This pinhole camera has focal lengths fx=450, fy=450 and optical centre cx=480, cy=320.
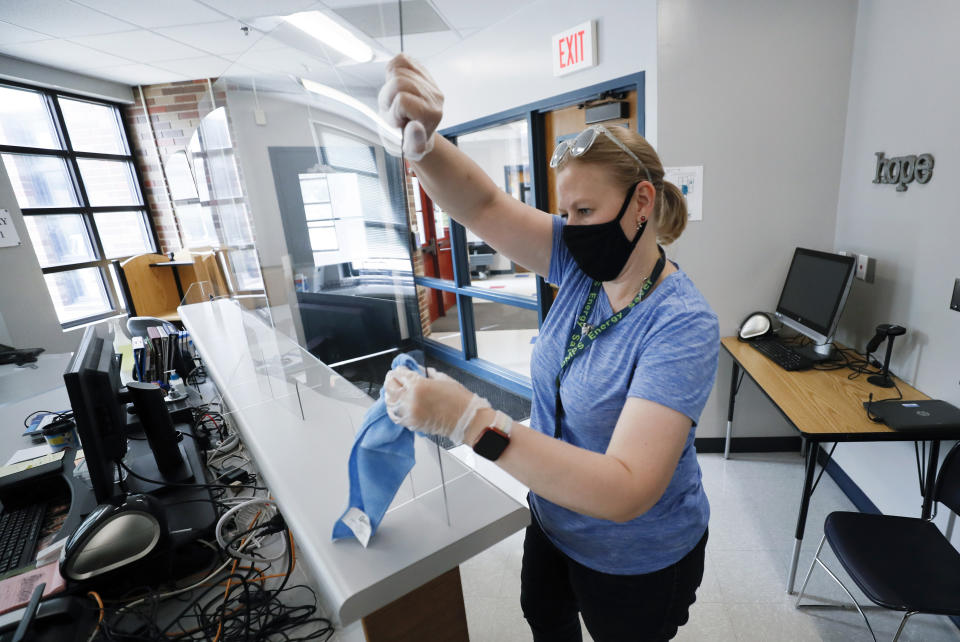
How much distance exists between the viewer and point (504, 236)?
101 cm

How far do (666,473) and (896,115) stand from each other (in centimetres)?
210

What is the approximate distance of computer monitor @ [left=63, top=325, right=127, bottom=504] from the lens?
91cm

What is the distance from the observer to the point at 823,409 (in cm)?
163

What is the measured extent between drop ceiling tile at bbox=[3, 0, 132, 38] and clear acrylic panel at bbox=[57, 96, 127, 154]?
142 centimetres

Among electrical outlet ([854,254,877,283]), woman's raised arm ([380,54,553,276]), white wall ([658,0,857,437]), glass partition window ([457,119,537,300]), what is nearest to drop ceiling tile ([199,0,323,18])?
glass partition window ([457,119,537,300])

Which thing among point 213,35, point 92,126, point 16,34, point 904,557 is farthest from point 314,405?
point 92,126

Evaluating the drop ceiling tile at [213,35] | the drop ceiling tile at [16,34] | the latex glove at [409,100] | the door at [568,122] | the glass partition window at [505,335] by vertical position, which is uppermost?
the drop ceiling tile at [16,34]

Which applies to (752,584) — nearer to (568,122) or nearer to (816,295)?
(816,295)

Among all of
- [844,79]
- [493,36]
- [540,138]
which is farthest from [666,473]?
[493,36]

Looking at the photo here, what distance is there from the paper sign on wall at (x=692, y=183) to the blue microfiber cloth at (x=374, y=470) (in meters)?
2.13

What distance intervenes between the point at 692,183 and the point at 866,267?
0.83 metres

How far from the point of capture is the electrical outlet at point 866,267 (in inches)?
76.7

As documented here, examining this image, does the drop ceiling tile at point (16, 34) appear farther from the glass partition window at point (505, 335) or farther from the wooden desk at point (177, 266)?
the glass partition window at point (505, 335)

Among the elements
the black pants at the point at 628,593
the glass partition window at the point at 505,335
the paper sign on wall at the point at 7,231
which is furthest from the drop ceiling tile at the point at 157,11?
the black pants at the point at 628,593
